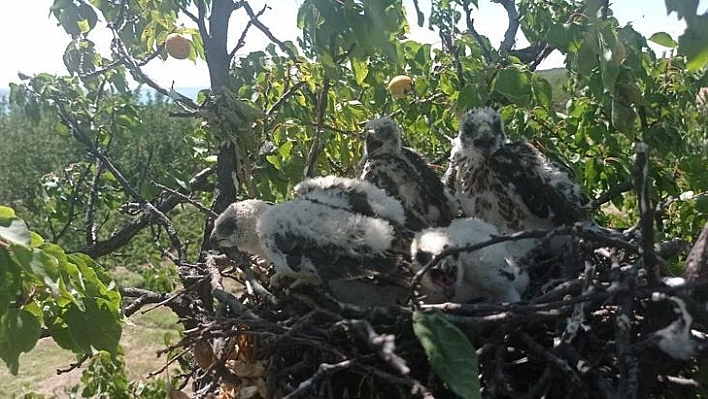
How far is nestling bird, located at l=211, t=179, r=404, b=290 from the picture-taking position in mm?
2221

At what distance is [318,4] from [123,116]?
2.55 metres

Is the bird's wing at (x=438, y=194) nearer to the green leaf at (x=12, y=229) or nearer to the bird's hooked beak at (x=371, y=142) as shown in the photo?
the bird's hooked beak at (x=371, y=142)

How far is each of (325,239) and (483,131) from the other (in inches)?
33.3

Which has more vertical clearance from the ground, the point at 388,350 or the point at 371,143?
the point at 371,143

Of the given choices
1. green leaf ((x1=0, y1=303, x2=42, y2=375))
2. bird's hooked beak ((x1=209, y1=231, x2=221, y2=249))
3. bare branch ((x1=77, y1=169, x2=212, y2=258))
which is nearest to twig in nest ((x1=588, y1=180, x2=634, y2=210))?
bird's hooked beak ((x1=209, y1=231, x2=221, y2=249))

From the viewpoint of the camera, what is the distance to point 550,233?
151 centimetres

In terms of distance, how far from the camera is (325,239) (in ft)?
7.47

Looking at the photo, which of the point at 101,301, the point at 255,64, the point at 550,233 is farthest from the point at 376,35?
the point at 255,64

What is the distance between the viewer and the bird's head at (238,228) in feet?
8.61

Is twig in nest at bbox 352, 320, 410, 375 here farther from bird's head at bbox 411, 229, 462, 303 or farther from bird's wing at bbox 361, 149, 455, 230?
bird's wing at bbox 361, 149, 455, 230

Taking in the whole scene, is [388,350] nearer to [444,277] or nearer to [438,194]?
[444,277]

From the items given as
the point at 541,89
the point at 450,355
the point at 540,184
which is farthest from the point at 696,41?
the point at 540,184

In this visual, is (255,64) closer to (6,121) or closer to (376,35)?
(376,35)

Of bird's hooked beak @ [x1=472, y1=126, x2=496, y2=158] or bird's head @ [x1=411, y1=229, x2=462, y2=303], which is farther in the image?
bird's hooked beak @ [x1=472, y1=126, x2=496, y2=158]
